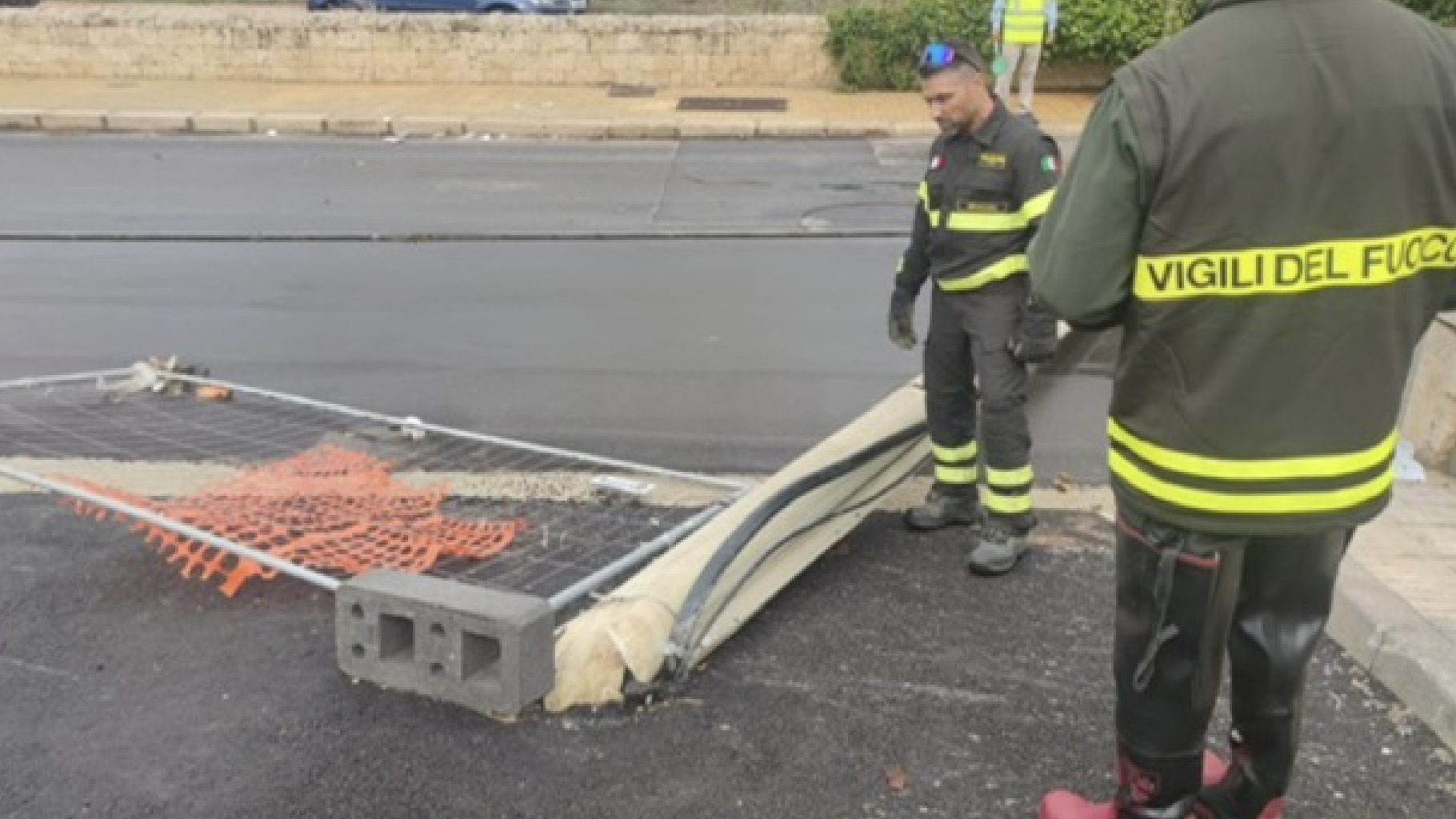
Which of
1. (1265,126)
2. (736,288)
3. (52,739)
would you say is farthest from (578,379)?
(1265,126)

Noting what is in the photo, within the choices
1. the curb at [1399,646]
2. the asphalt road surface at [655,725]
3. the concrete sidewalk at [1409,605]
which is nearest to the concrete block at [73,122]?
the asphalt road surface at [655,725]

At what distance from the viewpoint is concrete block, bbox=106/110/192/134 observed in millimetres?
15930

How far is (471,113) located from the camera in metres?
16.5

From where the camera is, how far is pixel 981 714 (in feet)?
12.3

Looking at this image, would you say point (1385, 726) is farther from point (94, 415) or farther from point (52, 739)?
point (94, 415)

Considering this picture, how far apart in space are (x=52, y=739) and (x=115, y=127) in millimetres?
14436

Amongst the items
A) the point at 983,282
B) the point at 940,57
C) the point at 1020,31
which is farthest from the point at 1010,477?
the point at 1020,31

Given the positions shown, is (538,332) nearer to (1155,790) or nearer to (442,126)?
(1155,790)

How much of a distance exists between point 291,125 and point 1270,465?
15384 millimetres

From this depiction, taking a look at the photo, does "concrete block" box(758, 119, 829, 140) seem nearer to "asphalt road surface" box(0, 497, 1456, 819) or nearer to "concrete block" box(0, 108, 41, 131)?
"concrete block" box(0, 108, 41, 131)

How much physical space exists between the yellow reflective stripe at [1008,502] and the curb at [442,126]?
37.0 ft

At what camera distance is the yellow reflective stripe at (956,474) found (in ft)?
16.2

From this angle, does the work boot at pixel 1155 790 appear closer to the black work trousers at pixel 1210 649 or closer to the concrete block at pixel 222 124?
the black work trousers at pixel 1210 649

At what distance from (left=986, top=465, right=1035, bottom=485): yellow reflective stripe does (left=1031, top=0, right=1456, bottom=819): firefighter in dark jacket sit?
6.19 ft
